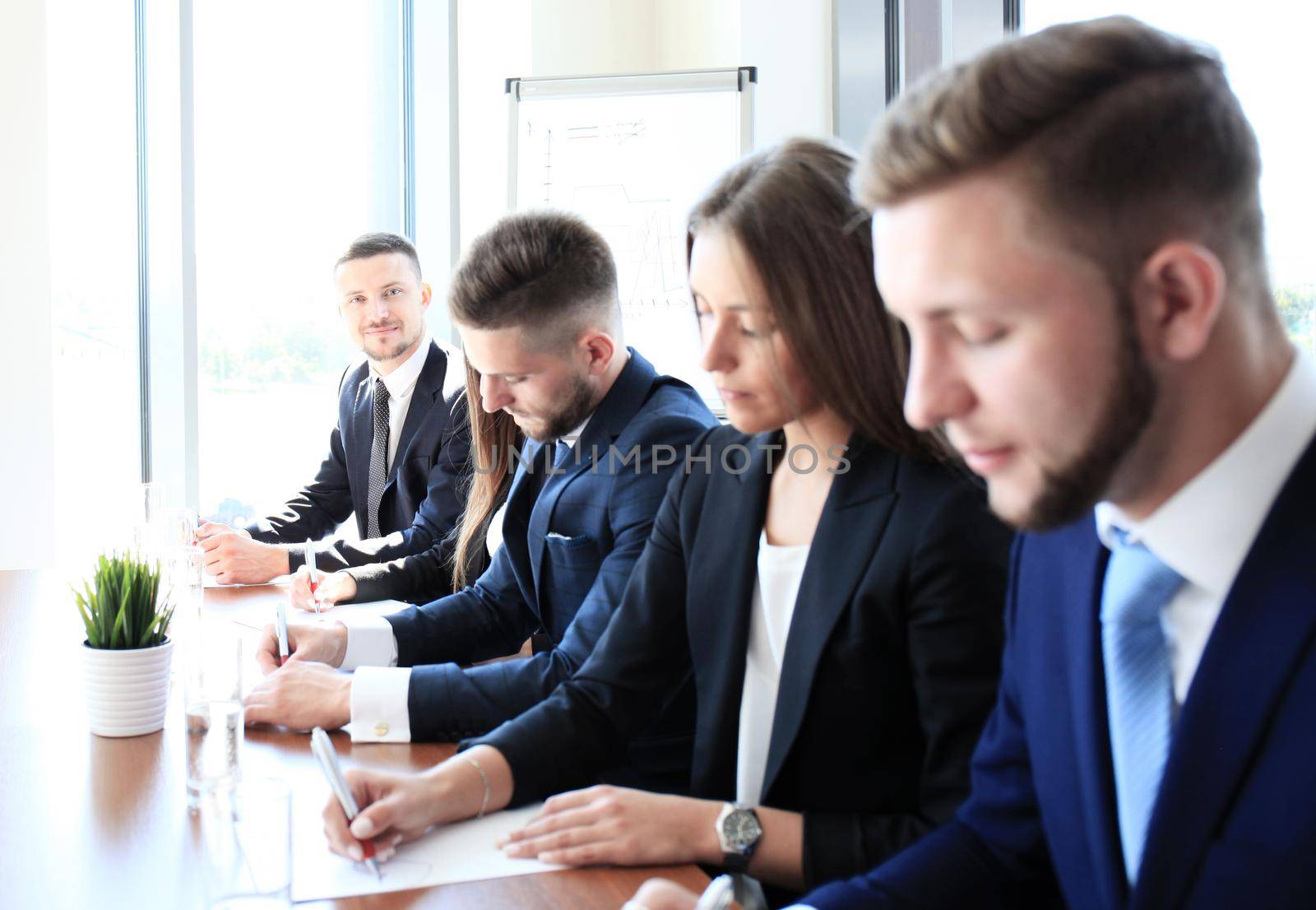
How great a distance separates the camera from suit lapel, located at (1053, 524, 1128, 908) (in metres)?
0.88

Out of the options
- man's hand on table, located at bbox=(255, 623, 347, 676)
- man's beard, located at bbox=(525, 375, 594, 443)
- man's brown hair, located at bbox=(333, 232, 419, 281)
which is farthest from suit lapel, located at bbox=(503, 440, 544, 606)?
man's brown hair, located at bbox=(333, 232, 419, 281)

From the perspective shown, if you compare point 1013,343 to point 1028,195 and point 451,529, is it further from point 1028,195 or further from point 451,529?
point 451,529

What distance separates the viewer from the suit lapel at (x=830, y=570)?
132 centimetres

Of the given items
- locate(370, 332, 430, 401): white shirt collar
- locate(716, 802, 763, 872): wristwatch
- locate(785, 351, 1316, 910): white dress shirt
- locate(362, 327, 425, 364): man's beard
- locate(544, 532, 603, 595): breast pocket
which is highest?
locate(362, 327, 425, 364): man's beard

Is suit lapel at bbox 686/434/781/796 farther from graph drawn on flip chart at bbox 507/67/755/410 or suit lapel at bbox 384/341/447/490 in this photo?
graph drawn on flip chart at bbox 507/67/755/410

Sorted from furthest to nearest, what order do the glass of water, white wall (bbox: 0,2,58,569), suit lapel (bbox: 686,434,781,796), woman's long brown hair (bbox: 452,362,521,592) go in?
white wall (bbox: 0,2,58,569)
woman's long brown hair (bbox: 452,362,521,592)
suit lapel (bbox: 686,434,781,796)
the glass of water

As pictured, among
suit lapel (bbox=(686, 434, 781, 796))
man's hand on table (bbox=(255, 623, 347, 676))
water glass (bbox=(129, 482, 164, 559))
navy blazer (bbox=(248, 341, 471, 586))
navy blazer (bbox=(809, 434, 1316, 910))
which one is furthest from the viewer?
navy blazer (bbox=(248, 341, 471, 586))

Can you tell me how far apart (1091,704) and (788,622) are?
57cm

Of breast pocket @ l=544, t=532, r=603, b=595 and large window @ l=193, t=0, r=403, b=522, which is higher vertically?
Result: large window @ l=193, t=0, r=403, b=522

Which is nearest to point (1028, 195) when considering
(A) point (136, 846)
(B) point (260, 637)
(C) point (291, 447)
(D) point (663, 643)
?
(D) point (663, 643)

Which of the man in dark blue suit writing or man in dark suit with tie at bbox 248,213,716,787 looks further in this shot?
man in dark suit with tie at bbox 248,213,716,787

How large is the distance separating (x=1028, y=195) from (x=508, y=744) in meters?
0.92

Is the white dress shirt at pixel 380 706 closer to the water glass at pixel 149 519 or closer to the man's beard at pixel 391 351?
the water glass at pixel 149 519

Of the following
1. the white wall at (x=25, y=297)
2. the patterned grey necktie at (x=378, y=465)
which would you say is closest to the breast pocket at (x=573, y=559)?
the patterned grey necktie at (x=378, y=465)
